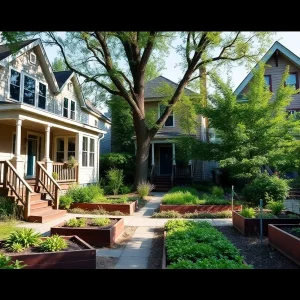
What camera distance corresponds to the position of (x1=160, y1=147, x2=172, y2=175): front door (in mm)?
19994

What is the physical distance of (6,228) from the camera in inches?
267

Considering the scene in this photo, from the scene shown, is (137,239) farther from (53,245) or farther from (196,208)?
(196,208)

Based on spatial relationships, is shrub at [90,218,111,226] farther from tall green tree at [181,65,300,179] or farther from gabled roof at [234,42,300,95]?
gabled roof at [234,42,300,95]

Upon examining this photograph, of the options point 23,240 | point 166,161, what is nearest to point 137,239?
point 23,240

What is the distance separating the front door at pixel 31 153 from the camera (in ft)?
47.7

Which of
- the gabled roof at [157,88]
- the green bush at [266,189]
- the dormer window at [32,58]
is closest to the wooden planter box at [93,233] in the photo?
the green bush at [266,189]

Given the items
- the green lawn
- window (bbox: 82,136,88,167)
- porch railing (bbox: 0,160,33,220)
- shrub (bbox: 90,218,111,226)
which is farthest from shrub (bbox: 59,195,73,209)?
window (bbox: 82,136,88,167)

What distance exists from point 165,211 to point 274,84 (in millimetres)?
13910

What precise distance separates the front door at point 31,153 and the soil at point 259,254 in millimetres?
11534

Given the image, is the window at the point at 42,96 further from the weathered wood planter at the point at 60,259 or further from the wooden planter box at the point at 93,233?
the weathered wood planter at the point at 60,259

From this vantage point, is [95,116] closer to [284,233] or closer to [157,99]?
[157,99]

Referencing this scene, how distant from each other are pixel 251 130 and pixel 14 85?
11318 millimetres
